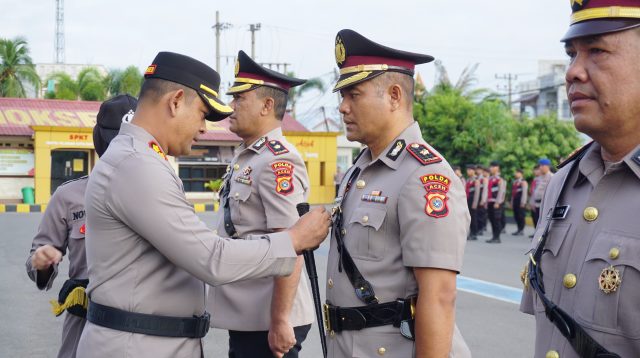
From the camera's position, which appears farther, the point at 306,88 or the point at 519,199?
the point at 306,88

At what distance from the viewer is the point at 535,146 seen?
74.3ft

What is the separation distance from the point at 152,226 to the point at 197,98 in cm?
59

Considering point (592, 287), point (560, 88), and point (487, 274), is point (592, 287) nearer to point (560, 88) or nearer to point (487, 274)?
point (487, 274)

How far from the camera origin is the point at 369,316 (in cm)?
250

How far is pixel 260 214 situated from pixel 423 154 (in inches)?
49.7

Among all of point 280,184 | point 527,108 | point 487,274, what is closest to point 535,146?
point 487,274

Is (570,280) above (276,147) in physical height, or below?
below

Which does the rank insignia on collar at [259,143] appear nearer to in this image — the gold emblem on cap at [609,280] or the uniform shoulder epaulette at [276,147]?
the uniform shoulder epaulette at [276,147]

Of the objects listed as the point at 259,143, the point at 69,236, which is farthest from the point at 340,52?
the point at 69,236

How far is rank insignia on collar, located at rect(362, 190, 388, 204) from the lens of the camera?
→ 2.54 meters

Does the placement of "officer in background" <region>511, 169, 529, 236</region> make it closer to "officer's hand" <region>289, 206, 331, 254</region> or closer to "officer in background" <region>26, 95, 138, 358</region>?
"officer in background" <region>26, 95, 138, 358</region>

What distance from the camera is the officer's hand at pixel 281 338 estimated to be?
3.31m

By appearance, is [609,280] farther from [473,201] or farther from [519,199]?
[473,201]

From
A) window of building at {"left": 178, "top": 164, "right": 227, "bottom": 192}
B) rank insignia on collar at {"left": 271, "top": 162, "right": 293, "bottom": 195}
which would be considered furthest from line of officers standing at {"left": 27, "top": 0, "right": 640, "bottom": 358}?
window of building at {"left": 178, "top": 164, "right": 227, "bottom": 192}
